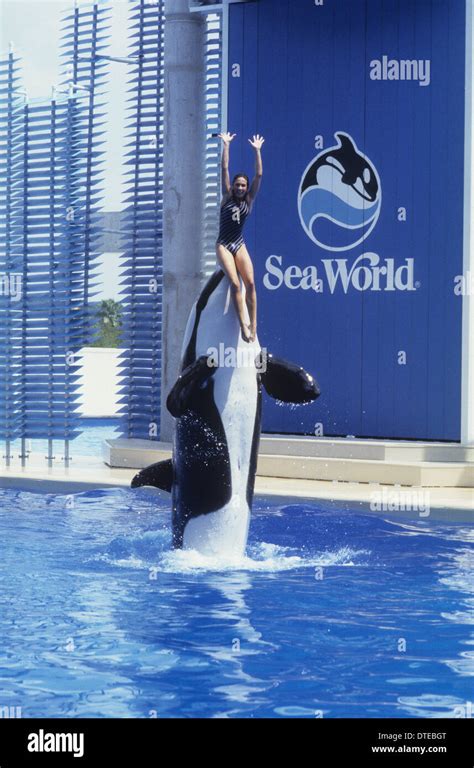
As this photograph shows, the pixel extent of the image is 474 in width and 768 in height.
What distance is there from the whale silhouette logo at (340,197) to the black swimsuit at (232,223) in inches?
194

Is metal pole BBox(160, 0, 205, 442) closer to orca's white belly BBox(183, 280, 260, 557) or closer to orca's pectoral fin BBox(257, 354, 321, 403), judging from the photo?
orca's white belly BBox(183, 280, 260, 557)

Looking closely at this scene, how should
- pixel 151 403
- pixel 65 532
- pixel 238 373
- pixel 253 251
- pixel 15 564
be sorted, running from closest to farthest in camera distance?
pixel 238 373 → pixel 15 564 → pixel 65 532 → pixel 253 251 → pixel 151 403

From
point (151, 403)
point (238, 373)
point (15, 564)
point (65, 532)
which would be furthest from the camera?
point (151, 403)

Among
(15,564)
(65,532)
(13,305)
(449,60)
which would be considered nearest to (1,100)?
(13,305)

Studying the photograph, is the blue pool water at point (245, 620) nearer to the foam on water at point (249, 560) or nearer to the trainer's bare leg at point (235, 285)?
the foam on water at point (249, 560)

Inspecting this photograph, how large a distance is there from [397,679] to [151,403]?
29.2ft

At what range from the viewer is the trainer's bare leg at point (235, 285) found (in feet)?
21.2

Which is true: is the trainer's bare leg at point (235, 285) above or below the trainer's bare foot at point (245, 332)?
above

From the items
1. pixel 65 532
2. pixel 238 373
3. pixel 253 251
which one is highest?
pixel 253 251

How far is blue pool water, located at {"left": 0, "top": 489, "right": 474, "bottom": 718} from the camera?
4.56 metres

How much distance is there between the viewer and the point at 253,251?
12039 mm

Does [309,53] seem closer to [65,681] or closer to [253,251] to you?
[253,251]

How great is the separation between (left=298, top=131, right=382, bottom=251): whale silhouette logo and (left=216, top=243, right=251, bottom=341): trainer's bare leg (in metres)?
5.21

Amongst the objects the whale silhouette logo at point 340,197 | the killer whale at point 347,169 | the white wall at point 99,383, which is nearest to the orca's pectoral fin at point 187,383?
the whale silhouette logo at point 340,197
